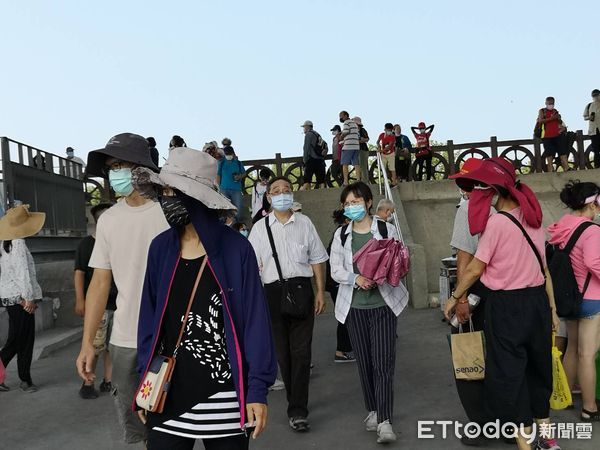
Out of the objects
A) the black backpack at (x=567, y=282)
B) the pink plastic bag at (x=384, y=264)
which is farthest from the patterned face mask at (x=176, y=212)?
the black backpack at (x=567, y=282)

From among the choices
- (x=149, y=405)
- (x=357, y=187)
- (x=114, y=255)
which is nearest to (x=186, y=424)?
(x=149, y=405)

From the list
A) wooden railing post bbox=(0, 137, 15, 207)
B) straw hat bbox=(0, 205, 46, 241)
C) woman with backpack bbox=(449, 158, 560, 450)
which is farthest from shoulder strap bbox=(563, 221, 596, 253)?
wooden railing post bbox=(0, 137, 15, 207)

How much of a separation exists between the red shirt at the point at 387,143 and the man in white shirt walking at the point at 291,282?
521 inches

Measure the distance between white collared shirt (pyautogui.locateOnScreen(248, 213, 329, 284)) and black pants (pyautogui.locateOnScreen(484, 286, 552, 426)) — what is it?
1.97 m

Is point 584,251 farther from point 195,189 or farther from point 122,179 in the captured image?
point 195,189

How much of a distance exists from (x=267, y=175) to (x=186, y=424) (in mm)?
13036

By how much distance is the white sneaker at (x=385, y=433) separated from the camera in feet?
17.8

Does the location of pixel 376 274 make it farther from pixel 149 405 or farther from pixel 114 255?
pixel 149 405

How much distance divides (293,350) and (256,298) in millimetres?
3154

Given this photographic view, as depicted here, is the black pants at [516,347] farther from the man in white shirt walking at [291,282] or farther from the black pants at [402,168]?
the black pants at [402,168]

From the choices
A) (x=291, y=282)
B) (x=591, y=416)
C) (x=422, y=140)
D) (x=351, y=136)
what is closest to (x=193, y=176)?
(x=291, y=282)

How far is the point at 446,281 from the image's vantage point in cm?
941

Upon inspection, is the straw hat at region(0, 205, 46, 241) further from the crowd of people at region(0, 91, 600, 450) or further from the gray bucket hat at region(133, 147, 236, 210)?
the gray bucket hat at region(133, 147, 236, 210)

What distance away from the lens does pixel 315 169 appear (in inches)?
782
